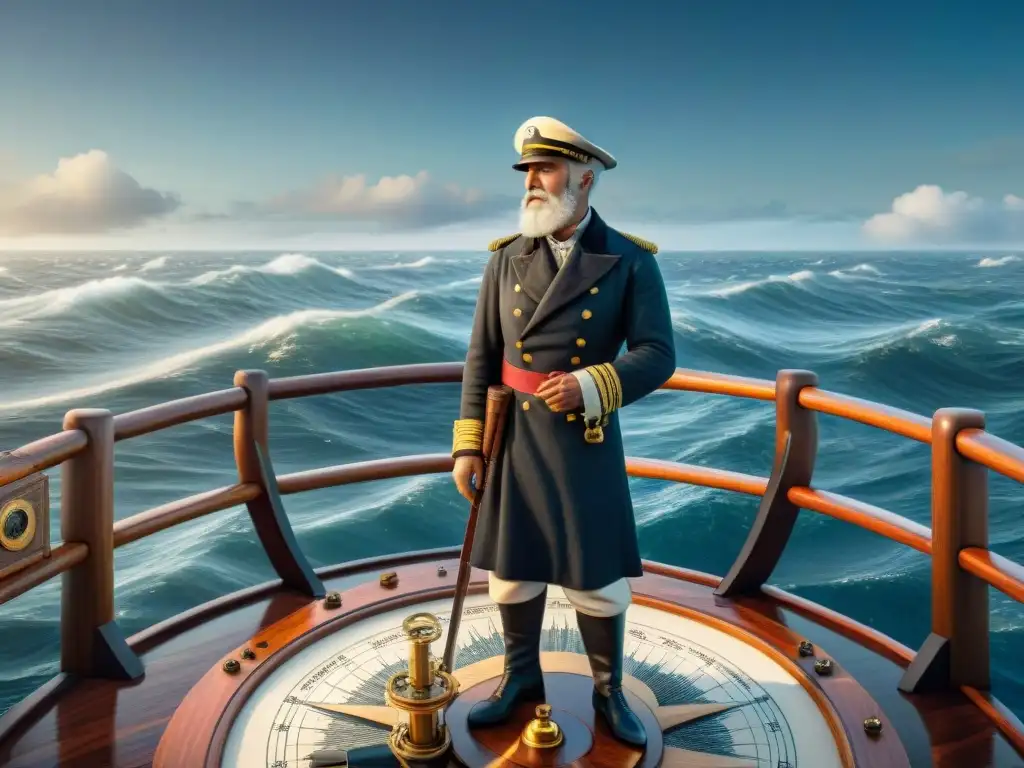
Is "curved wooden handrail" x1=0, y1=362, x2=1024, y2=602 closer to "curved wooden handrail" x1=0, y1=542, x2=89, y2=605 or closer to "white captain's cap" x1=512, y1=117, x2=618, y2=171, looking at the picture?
Answer: "curved wooden handrail" x1=0, y1=542, x2=89, y2=605

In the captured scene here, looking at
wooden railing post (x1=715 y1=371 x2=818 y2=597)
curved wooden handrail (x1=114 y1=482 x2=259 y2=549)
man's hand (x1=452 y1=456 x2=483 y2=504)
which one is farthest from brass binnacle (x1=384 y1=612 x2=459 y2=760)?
wooden railing post (x1=715 y1=371 x2=818 y2=597)

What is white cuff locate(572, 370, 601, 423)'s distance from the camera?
185cm

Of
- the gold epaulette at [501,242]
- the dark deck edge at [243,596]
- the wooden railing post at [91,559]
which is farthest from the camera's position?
the dark deck edge at [243,596]

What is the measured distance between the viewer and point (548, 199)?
1959 mm

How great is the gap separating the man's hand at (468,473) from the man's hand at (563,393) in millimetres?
296

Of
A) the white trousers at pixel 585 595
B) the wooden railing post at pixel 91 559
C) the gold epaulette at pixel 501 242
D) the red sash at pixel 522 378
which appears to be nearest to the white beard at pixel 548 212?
the gold epaulette at pixel 501 242

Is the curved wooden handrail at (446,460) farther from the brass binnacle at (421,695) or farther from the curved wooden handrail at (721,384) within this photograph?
the brass binnacle at (421,695)

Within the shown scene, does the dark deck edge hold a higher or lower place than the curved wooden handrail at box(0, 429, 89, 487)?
lower

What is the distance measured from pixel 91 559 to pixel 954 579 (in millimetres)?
2232

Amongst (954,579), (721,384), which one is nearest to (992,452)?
(954,579)

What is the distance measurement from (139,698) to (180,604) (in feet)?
24.5

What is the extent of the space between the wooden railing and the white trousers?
774 mm

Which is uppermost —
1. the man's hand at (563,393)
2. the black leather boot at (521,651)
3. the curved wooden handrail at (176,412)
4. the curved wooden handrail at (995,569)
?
the man's hand at (563,393)

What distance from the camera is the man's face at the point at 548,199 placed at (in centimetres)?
194
